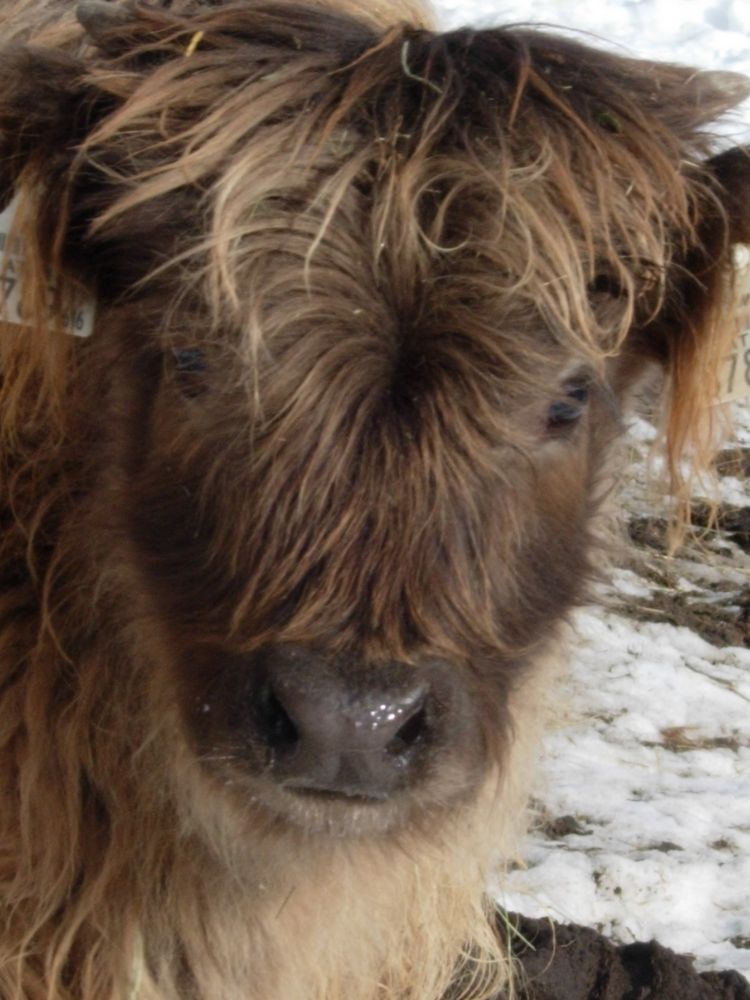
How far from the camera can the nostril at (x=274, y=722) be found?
185 cm

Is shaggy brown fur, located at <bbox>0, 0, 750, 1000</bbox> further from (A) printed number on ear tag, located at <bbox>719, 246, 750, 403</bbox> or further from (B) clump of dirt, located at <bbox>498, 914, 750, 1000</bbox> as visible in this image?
(B) clump of dirt, located at <bbox>498, 914, 750, 1000</bbox>

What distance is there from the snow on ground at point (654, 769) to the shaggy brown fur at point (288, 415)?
448 millimetres

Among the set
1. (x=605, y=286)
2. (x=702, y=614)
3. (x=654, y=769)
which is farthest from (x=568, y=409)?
(x=702, y=614)

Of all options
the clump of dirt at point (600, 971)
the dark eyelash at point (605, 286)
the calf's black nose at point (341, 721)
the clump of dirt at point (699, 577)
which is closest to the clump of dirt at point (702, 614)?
the clump of dirt at point (699, 577)

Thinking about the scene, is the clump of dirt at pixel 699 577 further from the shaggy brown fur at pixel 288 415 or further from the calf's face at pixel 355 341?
the calf's face at pixel 355 341

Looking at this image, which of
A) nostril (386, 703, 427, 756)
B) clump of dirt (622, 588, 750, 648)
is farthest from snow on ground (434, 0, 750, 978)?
nostril (386, 703, 427, 756)

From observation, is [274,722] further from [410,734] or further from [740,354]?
[740,354]

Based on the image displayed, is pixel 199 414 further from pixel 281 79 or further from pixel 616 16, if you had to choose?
pixel 616 16

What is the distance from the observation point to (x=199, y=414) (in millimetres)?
2139

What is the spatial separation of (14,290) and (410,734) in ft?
3.33

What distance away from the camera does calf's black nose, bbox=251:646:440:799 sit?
70.4 inches

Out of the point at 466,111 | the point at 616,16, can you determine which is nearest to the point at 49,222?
the point at 466,111

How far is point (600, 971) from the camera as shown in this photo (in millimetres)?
2848

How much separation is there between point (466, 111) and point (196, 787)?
1.09m
